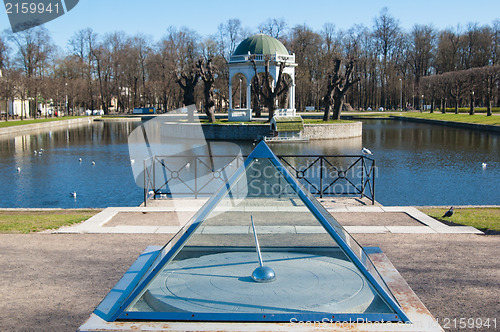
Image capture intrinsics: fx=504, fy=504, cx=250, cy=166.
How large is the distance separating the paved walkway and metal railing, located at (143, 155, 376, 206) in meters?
1.08

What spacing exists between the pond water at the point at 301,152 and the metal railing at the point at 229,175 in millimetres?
1058

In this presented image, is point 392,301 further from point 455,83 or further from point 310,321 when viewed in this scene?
point 455,83

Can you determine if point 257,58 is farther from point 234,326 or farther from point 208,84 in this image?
point 234,326

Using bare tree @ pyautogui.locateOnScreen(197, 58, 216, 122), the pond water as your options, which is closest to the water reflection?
the pond water

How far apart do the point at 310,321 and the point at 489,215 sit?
8.35m

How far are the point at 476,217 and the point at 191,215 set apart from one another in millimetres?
5937

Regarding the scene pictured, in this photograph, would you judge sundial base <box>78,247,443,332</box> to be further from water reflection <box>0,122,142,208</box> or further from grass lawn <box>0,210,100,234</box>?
water reflection <box>0,122,142,208</box>

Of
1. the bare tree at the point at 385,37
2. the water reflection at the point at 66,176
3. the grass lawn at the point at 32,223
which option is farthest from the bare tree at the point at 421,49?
the grass lawn at the point at 32,223

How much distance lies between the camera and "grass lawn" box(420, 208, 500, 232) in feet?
30.6

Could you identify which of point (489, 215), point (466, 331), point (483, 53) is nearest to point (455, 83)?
point (483, 53)

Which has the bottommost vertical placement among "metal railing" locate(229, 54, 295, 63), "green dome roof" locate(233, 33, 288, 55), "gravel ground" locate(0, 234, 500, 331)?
"gravel ground" locate(0, 234, 500, 331)

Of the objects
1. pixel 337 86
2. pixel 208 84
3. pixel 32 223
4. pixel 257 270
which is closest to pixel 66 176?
pixel 32 223

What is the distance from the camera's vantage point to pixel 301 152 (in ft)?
105

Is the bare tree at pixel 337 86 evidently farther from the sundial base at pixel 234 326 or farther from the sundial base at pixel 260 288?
the sundial base at pixel 234 326
